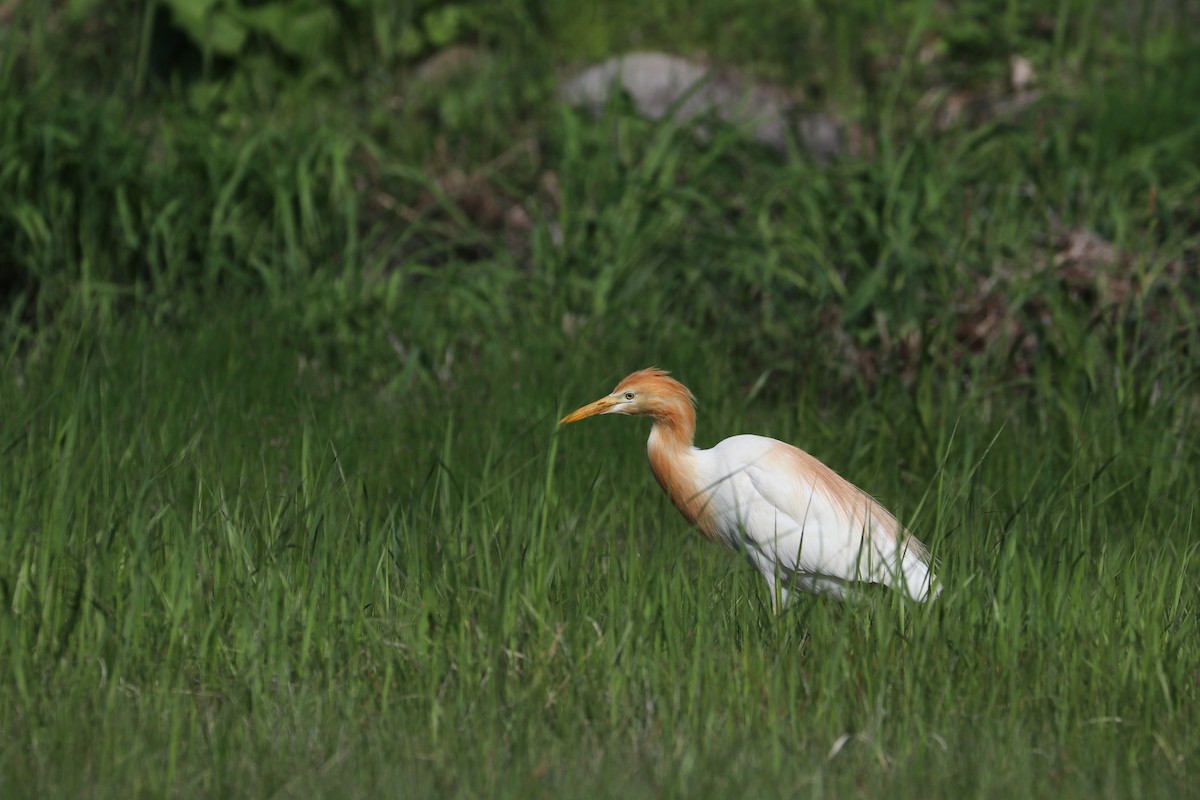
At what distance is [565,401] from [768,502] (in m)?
1.24

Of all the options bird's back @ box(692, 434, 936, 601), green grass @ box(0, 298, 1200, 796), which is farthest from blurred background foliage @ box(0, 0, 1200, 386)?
green grass @ box(0, 298, 1200, 796)

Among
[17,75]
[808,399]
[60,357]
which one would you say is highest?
[17,75]

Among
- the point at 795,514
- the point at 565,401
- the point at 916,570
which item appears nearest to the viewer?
the point at 916,570

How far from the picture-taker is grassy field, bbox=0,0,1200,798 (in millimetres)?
2951

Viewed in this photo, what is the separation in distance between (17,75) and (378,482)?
3745 millimetres

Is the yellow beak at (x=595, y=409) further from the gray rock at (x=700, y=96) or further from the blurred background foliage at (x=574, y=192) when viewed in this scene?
the gray rock at (x=700, y=96)

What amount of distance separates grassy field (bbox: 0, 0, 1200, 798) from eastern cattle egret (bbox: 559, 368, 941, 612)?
0.42ft

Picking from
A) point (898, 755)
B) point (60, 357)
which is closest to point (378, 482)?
point (60, 357)

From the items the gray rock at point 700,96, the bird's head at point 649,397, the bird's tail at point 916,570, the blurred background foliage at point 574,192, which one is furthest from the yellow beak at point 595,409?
the gray rock at point 700,96

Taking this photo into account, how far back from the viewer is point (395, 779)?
2.74 metres

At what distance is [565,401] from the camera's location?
5008mm

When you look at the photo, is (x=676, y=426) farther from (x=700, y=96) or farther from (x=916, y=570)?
(x=700, y=96)

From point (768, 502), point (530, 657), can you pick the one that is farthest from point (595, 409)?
point (530, 657)

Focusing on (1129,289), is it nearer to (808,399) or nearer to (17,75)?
(808,399)
